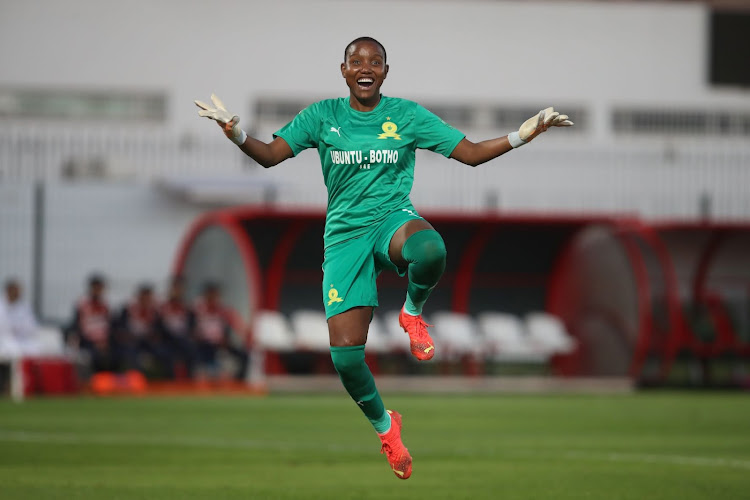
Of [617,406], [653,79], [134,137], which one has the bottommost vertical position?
[617,406]

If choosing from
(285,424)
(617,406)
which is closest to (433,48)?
(617,406)

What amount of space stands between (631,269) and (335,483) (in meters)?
15.7

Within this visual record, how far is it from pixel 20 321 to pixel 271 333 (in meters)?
4.26

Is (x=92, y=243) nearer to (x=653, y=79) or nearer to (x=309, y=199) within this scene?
(x=309, y=199)

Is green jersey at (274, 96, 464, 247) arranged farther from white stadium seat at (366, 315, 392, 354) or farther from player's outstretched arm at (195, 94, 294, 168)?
white stadium seat at (366, 315, 392, 354)

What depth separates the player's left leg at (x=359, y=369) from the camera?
7.22 meters

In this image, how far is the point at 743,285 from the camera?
2553cm

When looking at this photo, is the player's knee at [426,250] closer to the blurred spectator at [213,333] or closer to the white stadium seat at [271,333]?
the blurred spectator at [213,333]

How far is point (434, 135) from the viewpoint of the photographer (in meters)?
7.53

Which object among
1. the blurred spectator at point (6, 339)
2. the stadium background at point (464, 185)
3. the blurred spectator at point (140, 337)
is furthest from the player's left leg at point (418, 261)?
the blurred spectator at point (140, 337)

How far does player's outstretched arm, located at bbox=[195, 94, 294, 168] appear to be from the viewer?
7145 millimetres

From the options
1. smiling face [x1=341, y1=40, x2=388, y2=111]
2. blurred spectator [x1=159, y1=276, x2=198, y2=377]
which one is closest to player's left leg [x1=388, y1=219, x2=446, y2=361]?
smiling face [x1=341, y1=40, x2=388, y2=111]

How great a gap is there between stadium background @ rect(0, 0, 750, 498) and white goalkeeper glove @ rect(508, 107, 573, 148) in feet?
7.36

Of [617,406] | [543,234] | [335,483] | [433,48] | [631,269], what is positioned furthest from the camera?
[433,48]
